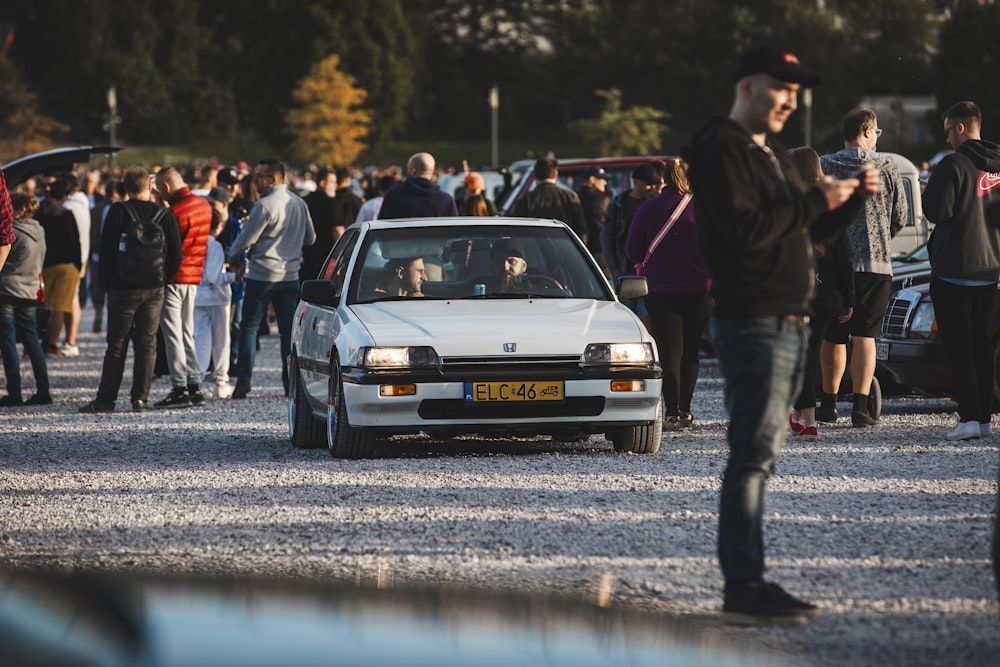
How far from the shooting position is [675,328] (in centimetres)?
1185

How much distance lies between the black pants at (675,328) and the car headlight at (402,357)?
228cm

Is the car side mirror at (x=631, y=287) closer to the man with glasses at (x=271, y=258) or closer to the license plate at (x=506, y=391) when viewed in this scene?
the license plate at (x=506, y=391)

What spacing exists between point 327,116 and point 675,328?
9396 centimetres

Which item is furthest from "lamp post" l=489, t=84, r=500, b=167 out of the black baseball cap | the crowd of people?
the black baseball cap

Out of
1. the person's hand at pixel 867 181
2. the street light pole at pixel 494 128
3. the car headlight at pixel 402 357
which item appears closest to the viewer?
the person's hand at pixel 867 181

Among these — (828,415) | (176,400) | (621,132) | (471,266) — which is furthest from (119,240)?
(621,132)

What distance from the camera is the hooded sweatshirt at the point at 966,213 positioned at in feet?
35.0

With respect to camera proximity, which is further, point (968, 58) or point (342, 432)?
point (968, 58)

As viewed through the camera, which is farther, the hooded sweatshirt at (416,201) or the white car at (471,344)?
the hooded sweatshirt at (416,201)

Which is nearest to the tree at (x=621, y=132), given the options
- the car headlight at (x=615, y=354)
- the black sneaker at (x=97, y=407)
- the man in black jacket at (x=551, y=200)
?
the man in black jacket at (x=551, y=200)

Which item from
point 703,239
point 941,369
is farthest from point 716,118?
point 941,369

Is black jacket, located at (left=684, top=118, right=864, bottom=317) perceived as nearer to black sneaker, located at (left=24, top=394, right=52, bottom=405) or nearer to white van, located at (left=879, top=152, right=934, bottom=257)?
black sneaker, located at (left=24, top=394, right=52, bottom=405)

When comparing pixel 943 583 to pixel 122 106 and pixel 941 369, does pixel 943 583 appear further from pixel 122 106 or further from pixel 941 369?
pixel 122 106

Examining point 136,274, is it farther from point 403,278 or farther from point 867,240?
point 867,240
